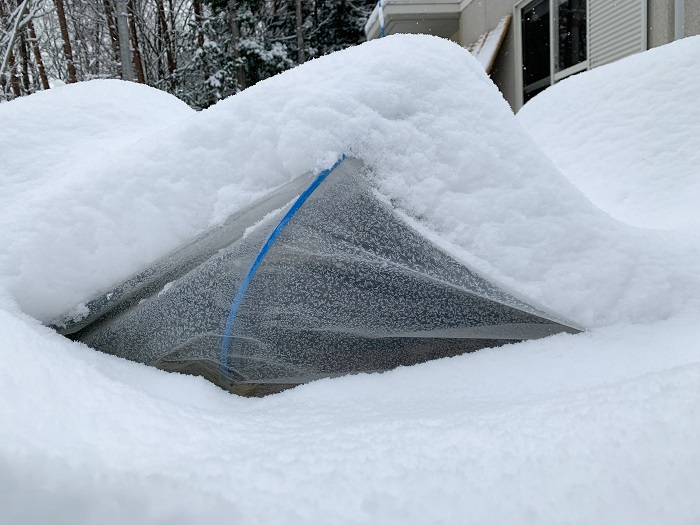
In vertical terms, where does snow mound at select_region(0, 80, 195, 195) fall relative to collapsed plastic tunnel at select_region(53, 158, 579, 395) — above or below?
above

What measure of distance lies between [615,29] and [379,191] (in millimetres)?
5899

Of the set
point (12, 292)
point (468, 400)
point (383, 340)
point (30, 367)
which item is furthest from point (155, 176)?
point (468, 400)

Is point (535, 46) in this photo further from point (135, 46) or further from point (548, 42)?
point (135, 46)

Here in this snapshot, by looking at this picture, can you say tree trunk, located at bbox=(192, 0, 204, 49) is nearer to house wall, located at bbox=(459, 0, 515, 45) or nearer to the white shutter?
house wall, located at bbox=(459, 0, 515, 45)

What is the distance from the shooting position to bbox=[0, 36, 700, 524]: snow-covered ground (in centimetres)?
68

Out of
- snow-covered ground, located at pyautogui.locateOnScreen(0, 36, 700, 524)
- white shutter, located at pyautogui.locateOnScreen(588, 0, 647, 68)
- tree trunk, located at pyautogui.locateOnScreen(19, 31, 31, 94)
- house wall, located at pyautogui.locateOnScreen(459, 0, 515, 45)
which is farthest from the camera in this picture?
tree trunk, located at pyautogui.locateOnScreen(19, 31, 31, 94)

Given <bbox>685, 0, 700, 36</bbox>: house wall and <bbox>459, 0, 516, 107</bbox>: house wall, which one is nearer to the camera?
<bbox>685, 0, 700, 36</bbox>: house wall

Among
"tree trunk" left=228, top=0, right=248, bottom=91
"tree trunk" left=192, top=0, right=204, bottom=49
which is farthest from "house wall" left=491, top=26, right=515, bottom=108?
"tree trunk" left=192, top=0, right=204, bottom=49

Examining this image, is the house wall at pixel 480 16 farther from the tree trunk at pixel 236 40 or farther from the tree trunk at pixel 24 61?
the tree trunk at pixel 24 61

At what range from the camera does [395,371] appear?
1.40 metres

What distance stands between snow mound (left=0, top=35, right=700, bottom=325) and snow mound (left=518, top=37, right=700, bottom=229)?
25.0 inches

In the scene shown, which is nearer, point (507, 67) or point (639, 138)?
point (639, 138)

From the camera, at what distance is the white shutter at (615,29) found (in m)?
5.45

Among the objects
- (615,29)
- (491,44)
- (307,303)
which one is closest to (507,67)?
(491,44)
